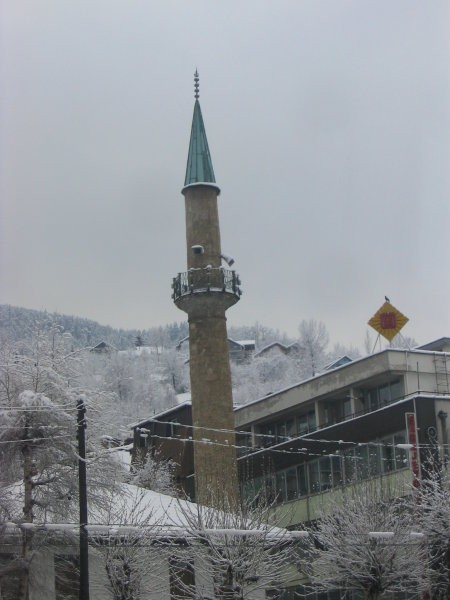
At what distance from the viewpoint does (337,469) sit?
5006 cm

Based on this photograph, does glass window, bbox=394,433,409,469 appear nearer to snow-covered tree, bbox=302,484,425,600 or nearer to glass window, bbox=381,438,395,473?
glass window, bbox=381,438,395,473

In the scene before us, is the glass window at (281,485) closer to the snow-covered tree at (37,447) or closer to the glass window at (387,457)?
the glass window at (387,457)

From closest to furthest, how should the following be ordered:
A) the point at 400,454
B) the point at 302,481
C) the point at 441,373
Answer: the point at 400,454
the point at 441,373
the point at 302,481

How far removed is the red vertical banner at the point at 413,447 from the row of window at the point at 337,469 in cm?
49

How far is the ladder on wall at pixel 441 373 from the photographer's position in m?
50.7

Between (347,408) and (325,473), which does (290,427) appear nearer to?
(347,408)

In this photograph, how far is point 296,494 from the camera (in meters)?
53.2

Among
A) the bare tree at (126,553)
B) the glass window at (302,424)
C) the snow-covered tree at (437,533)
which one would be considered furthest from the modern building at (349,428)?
the bare tree at (126,553)

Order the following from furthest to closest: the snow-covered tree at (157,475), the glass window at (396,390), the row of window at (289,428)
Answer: the snow-covered tree at (157,475), the row of window at (289,428), the glass window at (396,390)

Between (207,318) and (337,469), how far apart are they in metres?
9.12

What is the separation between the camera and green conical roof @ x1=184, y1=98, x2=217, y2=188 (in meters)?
53.3

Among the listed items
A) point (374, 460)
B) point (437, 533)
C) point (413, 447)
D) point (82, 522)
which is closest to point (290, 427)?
point (374, 460)

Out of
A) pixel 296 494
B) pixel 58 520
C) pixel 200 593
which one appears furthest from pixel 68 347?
pixel 296 494

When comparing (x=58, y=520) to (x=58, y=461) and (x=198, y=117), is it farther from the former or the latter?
(x=198, y=117)
